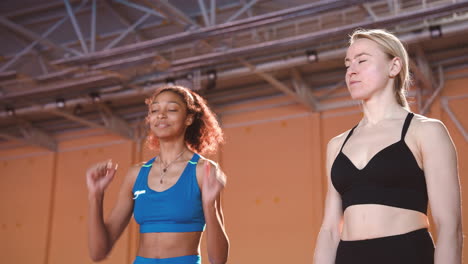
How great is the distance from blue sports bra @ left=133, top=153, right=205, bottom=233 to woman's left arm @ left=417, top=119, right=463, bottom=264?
128 cm

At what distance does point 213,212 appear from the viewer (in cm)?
251

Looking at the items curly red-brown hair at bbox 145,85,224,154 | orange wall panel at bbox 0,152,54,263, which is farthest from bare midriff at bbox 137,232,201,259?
orange wall panel at bbox 0,152,54,263

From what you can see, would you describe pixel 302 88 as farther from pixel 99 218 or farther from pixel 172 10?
pixel 99 218

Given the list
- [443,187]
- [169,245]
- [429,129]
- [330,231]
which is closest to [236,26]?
[169,245]

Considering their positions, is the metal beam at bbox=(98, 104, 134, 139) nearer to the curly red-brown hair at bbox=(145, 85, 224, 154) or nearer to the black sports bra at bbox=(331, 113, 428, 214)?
the curly red-brown hair at bbox=(145, 85, 224, 154)

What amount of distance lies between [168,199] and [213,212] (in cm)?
36

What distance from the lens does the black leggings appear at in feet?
5.81

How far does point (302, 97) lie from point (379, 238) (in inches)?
292

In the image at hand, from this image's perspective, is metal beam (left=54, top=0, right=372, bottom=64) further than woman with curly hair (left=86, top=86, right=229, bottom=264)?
Yes

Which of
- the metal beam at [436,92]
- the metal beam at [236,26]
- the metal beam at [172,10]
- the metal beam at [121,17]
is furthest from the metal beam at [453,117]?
the metal beam at [121,17]

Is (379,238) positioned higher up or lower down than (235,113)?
lower down

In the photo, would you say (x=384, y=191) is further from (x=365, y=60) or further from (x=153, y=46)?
(x=153, y=46)

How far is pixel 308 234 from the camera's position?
8.99m

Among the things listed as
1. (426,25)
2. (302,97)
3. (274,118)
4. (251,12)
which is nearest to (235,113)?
(274,118)
